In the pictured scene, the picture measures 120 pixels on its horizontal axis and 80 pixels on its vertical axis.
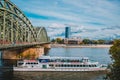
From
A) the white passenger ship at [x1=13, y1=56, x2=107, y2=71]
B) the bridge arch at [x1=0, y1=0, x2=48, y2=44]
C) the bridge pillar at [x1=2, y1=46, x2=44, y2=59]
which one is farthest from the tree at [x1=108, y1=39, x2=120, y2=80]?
the bridge pillar at [x1=2, y1=46, x2=44, y2=59]

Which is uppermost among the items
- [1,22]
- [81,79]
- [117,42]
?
[1,22]

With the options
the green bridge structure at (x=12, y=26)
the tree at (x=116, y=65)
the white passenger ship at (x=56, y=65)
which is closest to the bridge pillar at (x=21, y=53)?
the green bridge structure at (x=12, y=26)

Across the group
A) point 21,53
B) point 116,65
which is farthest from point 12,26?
point 116,65

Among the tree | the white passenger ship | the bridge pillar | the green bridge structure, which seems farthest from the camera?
the bridge pillar

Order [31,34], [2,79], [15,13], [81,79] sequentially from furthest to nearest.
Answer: [31,34], [15,13], [81,79], [2,79]

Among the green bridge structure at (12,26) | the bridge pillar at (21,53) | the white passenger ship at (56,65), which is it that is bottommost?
the white passenger ship at (56,65)

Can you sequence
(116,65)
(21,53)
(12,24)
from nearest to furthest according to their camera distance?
(116,65) → (12,24) → (21,53)

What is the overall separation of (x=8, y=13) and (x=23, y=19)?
21497mm

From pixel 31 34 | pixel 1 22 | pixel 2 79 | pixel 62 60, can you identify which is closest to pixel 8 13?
pixel 1 22

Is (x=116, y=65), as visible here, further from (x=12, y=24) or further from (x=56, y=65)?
(x=12, y=24)

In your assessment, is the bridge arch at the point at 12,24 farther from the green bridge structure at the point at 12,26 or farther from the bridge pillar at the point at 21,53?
the bridge pillar at the point at 21,53

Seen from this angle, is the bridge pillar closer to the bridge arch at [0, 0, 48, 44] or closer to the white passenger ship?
the bridge arch at [0, 0, 48, 44]

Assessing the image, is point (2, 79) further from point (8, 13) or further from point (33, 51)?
point (33, 51)

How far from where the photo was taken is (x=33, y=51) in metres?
115
